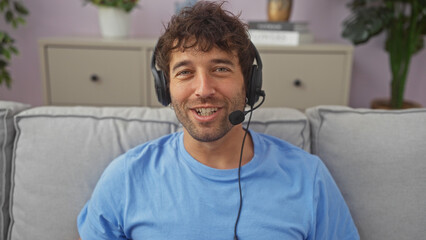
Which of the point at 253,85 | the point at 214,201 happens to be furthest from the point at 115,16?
the point at 214,201

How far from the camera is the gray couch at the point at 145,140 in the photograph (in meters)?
1.04

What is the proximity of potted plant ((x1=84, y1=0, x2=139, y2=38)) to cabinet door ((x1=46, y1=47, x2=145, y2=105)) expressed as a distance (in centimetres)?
17

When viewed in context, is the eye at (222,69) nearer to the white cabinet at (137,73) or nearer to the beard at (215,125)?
the beard at (215,125)

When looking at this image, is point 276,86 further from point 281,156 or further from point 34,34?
point 34,34

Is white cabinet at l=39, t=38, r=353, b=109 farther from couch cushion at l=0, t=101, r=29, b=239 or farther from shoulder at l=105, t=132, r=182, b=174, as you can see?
shoulder at l=105, t=132, r=182, b=174

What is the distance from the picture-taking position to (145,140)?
3.68 feet

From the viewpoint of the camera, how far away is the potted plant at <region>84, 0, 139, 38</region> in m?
2.06

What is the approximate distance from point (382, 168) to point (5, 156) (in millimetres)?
1027

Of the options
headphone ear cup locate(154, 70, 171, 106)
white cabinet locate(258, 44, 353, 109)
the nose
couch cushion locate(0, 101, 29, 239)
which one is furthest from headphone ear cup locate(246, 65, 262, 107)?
white cabinet locate(258, 44, 353, 109)

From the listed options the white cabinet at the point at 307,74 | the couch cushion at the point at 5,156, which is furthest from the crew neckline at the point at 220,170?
the white cabinet at the point at 307,74

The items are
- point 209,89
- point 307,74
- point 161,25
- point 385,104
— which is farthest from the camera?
point 161,25

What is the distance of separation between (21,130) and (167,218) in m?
0.53

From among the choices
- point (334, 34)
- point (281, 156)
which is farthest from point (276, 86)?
point (281, 156)

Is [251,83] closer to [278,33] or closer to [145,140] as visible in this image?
[145,140]
